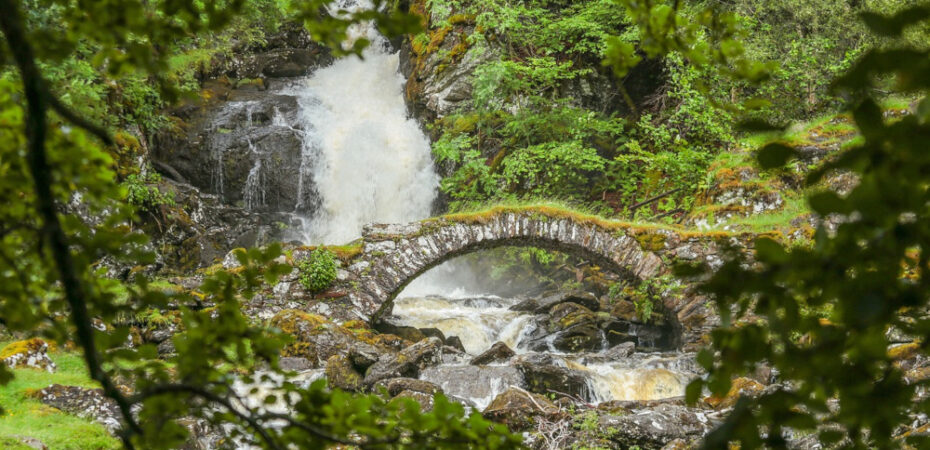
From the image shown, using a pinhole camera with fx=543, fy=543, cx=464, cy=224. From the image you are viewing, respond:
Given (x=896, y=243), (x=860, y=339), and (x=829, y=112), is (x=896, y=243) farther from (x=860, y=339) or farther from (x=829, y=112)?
(x=829, y=112)

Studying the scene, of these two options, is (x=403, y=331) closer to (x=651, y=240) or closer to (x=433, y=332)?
(x=433, y=332)

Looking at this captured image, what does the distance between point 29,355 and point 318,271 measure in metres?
3.45

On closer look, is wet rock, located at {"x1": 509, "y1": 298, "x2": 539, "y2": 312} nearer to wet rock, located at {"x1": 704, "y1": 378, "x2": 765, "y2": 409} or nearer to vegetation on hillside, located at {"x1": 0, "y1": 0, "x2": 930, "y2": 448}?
wet rock, located at {"x1": 704, "y1": 378, "x2": 765, "y2": 409}

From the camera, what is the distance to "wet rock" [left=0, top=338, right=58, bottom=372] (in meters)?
5.42

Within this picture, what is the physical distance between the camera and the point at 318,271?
808 cm

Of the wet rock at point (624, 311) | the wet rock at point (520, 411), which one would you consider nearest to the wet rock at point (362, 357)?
the wet rock at point (520, 411)

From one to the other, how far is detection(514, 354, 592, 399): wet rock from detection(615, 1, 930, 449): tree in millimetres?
5806

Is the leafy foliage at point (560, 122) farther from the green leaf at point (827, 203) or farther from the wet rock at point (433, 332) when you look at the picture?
the green leaf at point (827, 203)

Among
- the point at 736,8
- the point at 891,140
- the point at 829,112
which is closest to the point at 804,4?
the point at 736,8

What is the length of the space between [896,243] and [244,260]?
1.10 m

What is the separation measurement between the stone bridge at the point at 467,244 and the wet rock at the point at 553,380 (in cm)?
247

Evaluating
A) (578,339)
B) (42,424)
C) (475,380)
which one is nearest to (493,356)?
(475,380)

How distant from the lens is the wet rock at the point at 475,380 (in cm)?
624

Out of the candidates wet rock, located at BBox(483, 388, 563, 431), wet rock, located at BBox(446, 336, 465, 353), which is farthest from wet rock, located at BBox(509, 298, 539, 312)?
wet rock, located at BBox(483, 388, 563, 431)
